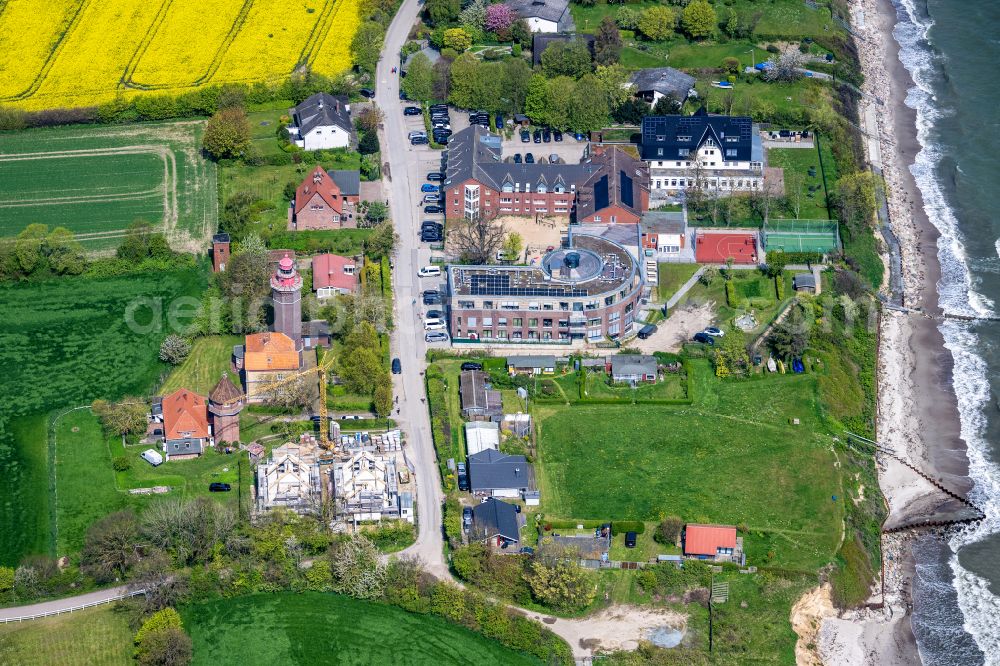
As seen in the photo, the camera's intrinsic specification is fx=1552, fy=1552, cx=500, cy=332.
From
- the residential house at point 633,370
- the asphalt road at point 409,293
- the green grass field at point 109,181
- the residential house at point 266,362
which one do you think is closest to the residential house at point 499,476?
the asphalt road at point 409,293

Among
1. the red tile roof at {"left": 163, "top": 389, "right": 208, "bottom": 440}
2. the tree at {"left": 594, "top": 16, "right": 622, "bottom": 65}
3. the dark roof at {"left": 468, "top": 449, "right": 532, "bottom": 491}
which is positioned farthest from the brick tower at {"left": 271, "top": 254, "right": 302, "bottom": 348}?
the tree at {"left": 594, "top": 16, "right": 622, "bottom": 65}

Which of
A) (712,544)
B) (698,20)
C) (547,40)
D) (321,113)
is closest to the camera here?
(712,544)

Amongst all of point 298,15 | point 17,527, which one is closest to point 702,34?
point 298,15

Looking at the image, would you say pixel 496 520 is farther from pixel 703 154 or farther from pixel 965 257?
pixel 965 257

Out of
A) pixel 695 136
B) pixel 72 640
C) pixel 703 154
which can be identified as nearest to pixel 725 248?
pixel 703 154

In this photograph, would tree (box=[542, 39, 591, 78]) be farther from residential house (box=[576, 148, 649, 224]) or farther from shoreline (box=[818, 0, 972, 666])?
shoreline (box=[818, 0, 972, 666])

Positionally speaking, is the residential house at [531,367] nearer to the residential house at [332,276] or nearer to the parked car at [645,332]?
the parked car at [645,332]
